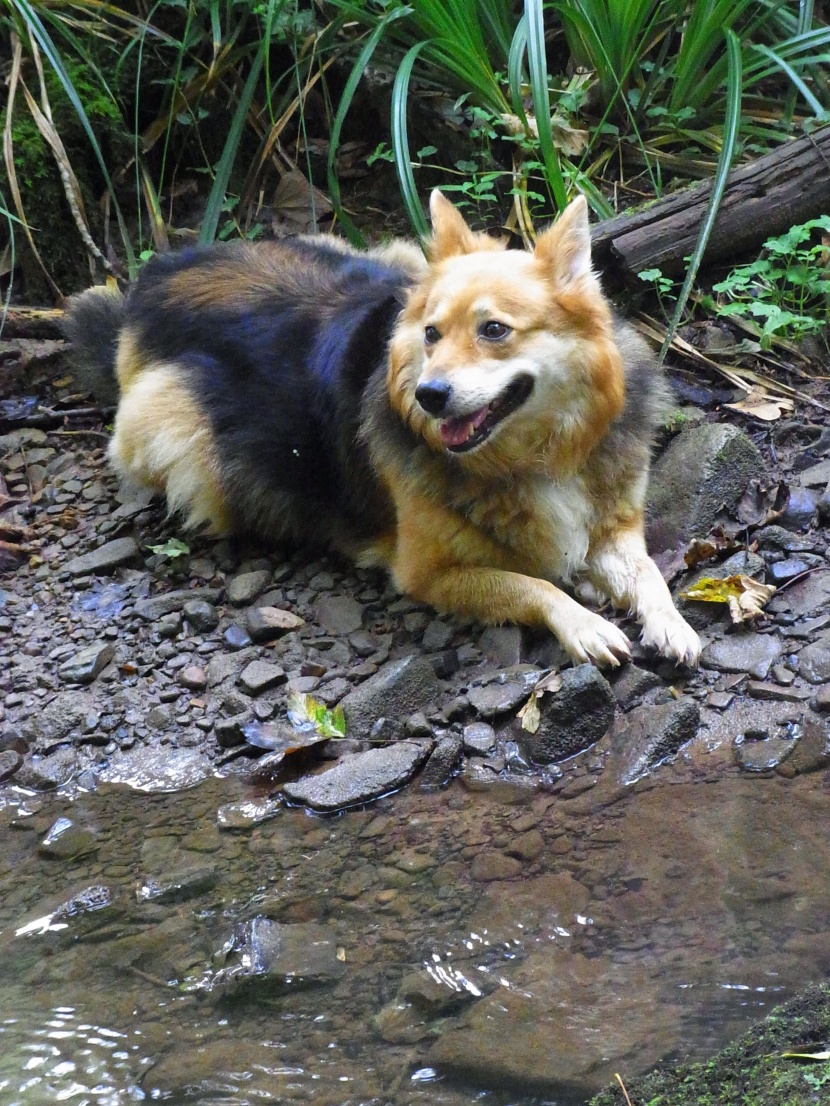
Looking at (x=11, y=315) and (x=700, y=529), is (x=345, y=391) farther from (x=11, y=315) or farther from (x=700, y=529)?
(x=11, y=315)

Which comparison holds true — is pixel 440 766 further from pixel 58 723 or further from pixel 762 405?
pixel 762 405

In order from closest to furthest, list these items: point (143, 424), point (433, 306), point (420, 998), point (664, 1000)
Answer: point (664, 1000) → point (420, 998) → point (433, 306) → point (143, 424)

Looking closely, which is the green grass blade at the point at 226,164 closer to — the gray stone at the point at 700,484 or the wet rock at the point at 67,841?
the gray stone at the point at 700,484

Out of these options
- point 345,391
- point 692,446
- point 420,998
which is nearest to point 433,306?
point 345,391

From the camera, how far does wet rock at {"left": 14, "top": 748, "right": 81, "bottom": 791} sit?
341cm

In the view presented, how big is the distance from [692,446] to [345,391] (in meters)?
1.26

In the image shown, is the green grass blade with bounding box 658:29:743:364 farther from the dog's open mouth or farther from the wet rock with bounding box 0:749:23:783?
the wet rock with bounding box 0:749:23:783

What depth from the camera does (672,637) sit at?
130 inches

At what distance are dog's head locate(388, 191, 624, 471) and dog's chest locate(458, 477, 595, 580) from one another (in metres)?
0.10

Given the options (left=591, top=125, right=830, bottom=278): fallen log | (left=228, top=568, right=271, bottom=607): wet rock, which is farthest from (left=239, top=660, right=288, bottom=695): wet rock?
(left=591, top=125, right=830, bottom=278): fallen log

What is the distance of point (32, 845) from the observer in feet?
10.2

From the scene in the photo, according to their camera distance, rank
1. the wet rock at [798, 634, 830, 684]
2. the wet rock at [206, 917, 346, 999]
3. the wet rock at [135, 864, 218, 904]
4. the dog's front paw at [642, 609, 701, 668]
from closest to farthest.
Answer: the wet rock at [206, 917, 346, 999] < the wet rock at [135, 864, 218, 904] < the wet rock at [798, 634, 830, 684] < the dog's front paw at [642, 609, 701, 668]

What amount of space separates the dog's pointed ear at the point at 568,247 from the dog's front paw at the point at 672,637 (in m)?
1.07

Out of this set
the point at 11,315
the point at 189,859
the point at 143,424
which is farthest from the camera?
the point at 11,315
